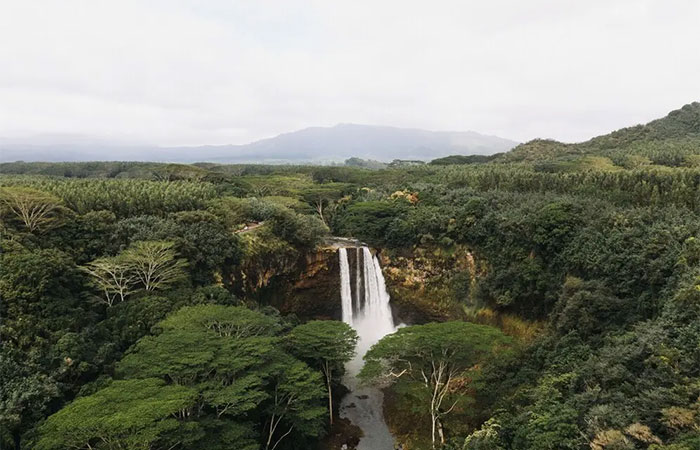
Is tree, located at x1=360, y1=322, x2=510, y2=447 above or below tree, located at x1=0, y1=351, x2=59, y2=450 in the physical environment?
below

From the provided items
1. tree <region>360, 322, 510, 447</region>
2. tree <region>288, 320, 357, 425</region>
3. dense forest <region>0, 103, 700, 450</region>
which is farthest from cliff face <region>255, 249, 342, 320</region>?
tree <region>360, 322, 510, 447</region>

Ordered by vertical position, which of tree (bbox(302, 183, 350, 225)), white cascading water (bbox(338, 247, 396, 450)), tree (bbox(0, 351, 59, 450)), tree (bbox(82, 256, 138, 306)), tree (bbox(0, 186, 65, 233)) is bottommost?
white cascading water (bbox(338, 247, 396, 450))

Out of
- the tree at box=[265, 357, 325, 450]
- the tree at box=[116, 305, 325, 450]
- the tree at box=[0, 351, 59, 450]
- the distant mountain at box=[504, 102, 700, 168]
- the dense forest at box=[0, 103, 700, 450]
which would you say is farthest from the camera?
the distant mountain at box=[504, 102, 700, 168]

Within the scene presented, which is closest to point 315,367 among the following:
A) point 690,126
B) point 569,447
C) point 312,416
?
point 312,416

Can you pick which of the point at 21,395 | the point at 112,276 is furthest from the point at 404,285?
the point at 21,395

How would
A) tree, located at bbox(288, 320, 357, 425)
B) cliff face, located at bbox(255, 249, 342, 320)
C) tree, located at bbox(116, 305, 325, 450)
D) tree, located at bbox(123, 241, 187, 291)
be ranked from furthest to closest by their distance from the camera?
cliff face, located at bbox(255, 249, 342, 320) → tree, located at bbox(123, 241, 187, 291) → tree, located at bbox(288, 320, 357, 425) → tree, located at bbox(116, 305, 325, 450)

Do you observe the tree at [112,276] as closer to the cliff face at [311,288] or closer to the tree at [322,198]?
the cliff face at [311,288]

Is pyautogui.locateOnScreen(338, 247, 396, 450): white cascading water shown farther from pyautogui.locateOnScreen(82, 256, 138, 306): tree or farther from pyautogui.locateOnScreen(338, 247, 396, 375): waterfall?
pyautogui.locateOnScreen(82, 256, 138, 306): tree
